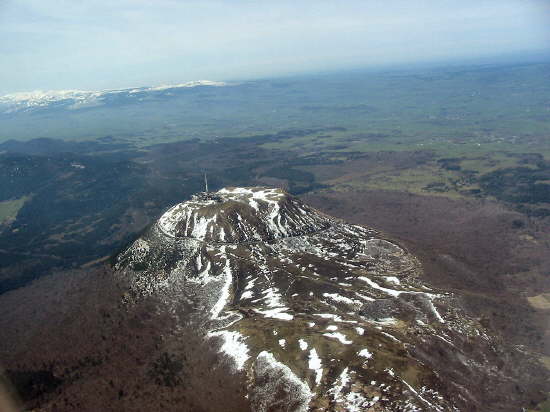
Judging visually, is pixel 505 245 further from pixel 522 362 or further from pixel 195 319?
pixel 195 319

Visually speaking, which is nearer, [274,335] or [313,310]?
[274,335]

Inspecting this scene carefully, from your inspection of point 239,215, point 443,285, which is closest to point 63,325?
point 239,215

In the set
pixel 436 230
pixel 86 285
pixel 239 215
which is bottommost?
pixel 436 230

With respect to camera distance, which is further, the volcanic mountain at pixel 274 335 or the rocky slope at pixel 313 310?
the volcanic mountain at pixel 274 335

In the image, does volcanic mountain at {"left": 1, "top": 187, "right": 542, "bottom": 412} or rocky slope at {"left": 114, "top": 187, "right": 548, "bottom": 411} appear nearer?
rocky slope at {"left": 114, "top": 187, "right": 548, "bottom": 411}
